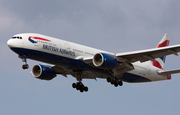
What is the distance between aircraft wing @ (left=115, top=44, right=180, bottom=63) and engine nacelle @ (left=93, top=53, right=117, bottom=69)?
4.39ft

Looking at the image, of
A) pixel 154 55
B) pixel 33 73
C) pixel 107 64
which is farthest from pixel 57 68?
pixel 154 55

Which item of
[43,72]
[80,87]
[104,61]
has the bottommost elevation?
[80,87]

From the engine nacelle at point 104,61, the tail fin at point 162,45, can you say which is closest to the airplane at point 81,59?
the engine nacelle at point 104,61

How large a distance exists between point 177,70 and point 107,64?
35.1 ft

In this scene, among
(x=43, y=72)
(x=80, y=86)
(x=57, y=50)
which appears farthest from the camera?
(x=80, y=86)

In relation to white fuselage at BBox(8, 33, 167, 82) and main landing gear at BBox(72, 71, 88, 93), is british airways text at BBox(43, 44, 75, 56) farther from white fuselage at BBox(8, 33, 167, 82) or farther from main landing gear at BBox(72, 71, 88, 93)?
main landing gear at BBox(72, 71, 88, 93)

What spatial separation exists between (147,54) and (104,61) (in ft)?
17.0

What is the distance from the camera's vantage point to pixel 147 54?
38906mm

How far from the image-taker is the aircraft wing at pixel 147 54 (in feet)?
121

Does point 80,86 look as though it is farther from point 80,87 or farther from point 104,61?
point 104,61

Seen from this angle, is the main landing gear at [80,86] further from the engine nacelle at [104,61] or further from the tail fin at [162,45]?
the tail fin at [162,45]

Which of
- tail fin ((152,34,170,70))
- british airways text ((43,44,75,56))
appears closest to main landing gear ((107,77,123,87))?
british airways text ((43,44,75,56))

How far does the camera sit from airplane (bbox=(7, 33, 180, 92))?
36.6m

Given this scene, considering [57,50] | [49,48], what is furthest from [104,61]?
[49,48]
